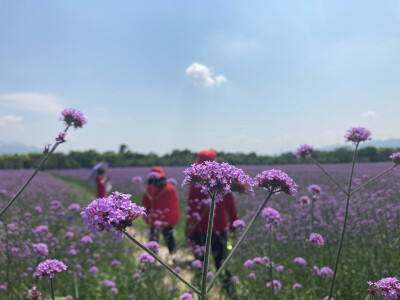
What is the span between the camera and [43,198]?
29.4 feet

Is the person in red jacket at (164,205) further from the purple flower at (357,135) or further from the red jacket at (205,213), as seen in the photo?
the purple flower at (357,135)

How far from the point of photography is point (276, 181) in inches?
54.9

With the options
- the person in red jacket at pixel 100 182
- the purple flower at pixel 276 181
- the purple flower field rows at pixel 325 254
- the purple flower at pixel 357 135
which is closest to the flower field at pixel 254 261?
the purple flower field rows at pixel 325 254

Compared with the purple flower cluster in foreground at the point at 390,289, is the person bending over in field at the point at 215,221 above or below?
below

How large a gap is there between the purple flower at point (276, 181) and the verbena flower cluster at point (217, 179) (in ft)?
0.30

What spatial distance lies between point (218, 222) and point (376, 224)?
2684 millimetres

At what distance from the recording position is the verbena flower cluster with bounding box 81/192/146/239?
1020mm

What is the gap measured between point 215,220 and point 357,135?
2759 millimetres

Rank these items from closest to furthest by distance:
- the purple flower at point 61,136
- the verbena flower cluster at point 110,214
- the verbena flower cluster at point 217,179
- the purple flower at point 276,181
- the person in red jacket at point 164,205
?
the verbena flower cluster at point 110,214 < the verbena flower cluster at point 217,179 < the purple flower at point 276,181 < the purple flower at point 61,136 < the person in red jacket at point 164,205

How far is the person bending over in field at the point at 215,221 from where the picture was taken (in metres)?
4.59

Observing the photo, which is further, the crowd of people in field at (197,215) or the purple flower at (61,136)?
the crowd of people in field at (197,215)

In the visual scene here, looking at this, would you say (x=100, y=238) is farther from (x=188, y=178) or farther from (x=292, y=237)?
(x=188, y=178)

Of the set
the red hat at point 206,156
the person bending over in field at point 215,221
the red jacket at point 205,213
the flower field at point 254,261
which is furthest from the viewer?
the red jacket at point 205,213

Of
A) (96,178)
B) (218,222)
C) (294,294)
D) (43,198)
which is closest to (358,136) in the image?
(294,294)
